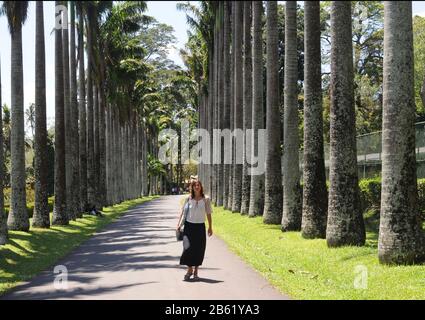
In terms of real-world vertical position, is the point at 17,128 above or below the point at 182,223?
above

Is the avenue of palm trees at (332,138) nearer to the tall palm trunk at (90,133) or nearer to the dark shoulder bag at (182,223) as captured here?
the dark shoulder bag at (182,223)

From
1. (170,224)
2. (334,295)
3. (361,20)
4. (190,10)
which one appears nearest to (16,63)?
(170,224)

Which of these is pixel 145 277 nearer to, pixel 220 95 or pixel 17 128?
pixel 17 128

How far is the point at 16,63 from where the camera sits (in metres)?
22.6

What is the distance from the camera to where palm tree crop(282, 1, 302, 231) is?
20.0m

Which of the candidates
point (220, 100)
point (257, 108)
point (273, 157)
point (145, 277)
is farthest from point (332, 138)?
point (220, 100)

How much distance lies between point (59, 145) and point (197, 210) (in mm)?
16654

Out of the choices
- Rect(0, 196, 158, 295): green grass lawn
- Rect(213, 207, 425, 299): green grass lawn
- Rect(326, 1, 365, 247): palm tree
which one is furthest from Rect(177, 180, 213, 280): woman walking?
Rect(326, 1, 365, 247): palm tree

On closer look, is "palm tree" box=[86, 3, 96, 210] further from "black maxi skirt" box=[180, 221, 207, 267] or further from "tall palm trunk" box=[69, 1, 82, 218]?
"black maxi skirt" box=[180, 221, 207, 267]

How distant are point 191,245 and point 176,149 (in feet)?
296

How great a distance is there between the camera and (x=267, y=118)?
76.2 ft

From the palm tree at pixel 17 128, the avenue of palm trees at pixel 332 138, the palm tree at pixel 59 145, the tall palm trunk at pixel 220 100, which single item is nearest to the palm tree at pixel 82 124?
the palm tree at pixel 59 145

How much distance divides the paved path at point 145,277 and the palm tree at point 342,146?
2.74m
